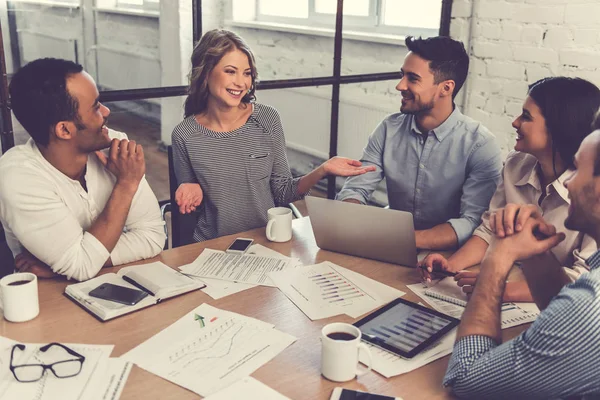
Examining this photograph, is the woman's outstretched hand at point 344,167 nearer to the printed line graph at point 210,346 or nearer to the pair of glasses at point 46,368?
the printed line graph at point 210,346

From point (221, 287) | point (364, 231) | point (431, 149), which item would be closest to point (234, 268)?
point (221, 287)

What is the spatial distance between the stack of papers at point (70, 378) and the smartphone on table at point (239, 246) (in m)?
0.53

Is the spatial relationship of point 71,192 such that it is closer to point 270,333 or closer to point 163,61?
point 270,333

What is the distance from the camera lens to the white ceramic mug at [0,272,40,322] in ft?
3.97

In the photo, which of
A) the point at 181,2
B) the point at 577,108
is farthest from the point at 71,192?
the point at 181,2

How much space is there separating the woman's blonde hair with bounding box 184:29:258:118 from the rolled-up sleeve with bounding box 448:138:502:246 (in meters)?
0.81

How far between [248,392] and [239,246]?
0.65 metres

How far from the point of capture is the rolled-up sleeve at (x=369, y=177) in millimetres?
2082

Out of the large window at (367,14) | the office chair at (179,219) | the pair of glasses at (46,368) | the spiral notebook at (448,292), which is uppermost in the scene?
the large window at (367,14)

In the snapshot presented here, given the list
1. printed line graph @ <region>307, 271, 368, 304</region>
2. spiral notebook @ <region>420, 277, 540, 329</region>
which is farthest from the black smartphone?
spiral notebook @ <region>420, 277, 540, 329</region>

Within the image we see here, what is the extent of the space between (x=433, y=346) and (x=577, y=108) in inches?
33.2

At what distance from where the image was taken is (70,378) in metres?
1.05

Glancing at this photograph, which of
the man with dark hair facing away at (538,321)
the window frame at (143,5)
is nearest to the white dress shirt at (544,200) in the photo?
the man with dark hair facing away at (538,321)

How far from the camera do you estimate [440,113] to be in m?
2.07
